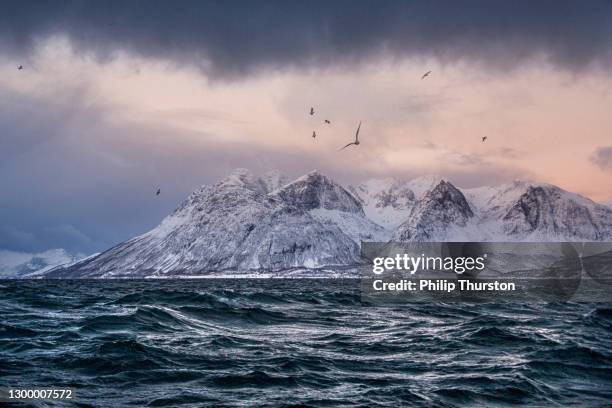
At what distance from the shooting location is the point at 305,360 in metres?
30.3

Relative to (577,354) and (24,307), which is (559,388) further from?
(24,307)

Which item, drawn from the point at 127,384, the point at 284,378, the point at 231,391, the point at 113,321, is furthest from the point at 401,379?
the point at 113,321

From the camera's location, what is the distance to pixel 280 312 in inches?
2263

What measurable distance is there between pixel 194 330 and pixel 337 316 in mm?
16109

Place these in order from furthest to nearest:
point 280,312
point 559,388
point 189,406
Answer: point 280,312 < point 559,388 < point 189,406

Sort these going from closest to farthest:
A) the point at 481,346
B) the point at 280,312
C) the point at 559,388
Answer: the point at 559,388
the point at 481,346
the point at 280,312

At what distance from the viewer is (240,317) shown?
5103cm

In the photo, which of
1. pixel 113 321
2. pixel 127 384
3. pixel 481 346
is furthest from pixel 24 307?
pixel 481 346

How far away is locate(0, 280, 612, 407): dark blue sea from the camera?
23.2 meters

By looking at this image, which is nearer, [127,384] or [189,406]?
[189,406]

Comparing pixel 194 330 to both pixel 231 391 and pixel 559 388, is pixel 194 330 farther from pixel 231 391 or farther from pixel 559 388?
pixel 559 388

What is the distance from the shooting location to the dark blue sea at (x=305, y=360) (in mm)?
23172

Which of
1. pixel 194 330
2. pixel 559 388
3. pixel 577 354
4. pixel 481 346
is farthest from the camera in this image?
pixel 194 330

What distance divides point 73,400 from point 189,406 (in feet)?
13.6
